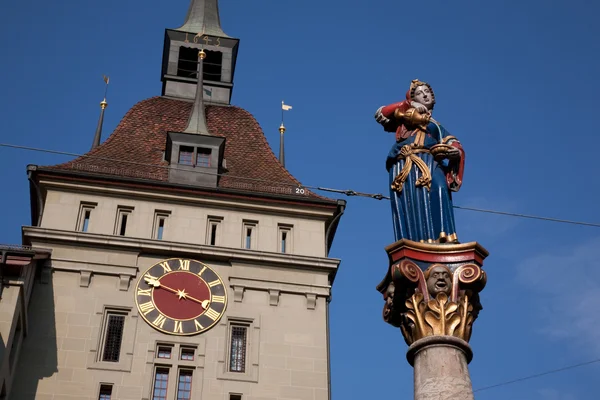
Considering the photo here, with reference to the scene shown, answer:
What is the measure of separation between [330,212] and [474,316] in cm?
2225

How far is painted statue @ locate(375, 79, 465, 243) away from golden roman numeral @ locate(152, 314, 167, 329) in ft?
56.0

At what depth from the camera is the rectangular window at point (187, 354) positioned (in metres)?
32.1

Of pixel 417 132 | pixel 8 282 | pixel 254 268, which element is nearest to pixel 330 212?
pixel 254 268

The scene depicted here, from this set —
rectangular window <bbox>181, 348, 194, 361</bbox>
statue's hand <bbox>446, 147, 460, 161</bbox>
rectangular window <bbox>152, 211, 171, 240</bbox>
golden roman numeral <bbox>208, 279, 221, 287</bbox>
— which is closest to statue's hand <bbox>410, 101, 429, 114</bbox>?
statue's hand <bbox>446, 147, 460, 161</bbox>

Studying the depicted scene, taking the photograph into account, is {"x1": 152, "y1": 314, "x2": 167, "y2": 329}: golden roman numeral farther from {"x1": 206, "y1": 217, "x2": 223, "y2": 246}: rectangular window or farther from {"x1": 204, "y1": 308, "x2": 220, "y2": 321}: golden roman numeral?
{"x1": 206, "y1": 217, "x2": 223, "y2": 246}: rectangular window

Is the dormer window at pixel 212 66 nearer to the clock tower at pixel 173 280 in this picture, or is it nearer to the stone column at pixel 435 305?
the clock tower at pixel 173 280

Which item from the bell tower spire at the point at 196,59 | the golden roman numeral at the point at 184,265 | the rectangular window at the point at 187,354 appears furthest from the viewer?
the bell tower spire at the point at 196,59

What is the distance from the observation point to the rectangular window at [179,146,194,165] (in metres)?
38.1

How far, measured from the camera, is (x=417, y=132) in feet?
54.3

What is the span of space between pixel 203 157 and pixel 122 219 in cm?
444

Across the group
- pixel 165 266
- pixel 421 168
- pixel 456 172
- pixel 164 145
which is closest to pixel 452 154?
pixel 456 172

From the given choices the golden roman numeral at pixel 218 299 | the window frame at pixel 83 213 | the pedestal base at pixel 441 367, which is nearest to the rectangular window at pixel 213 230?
the golden roman numeral at pixel 218 299

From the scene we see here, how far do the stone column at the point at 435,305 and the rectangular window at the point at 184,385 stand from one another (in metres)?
17.4

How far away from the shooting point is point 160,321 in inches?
1284
